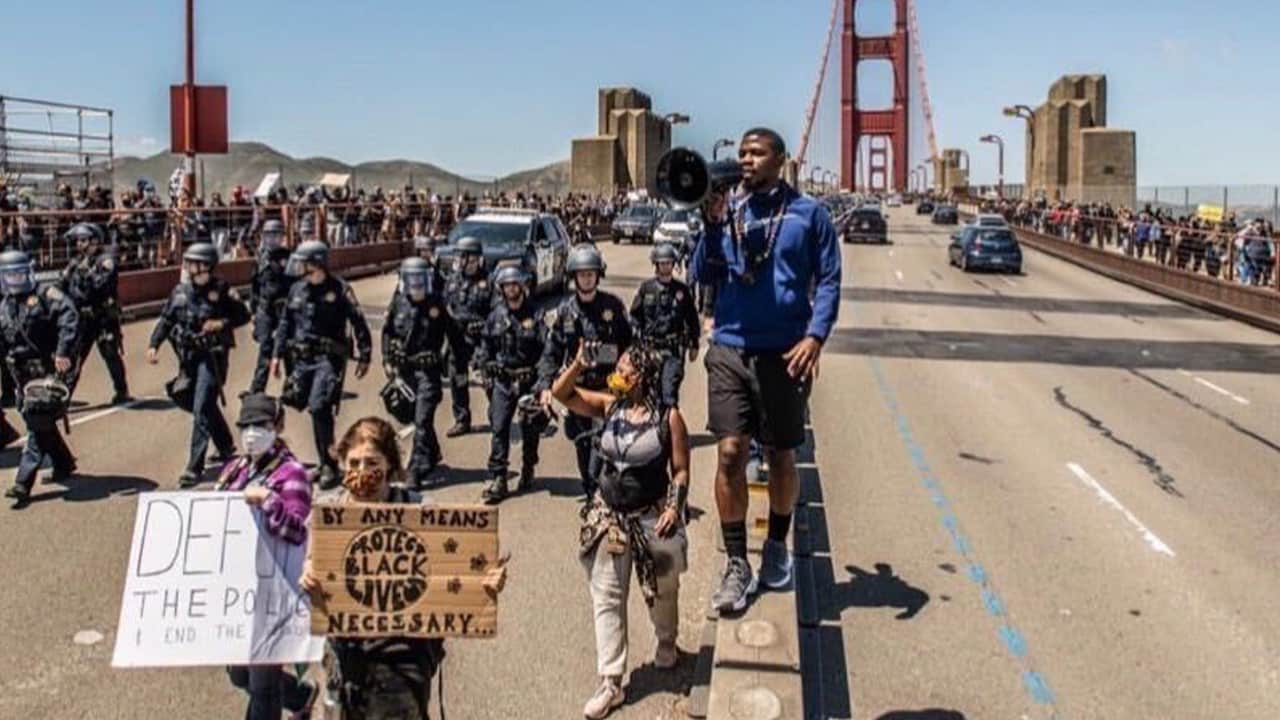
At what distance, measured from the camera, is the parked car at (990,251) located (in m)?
38.2

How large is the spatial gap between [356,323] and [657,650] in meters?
4.77

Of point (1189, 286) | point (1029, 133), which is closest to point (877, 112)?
point (1029, 133)

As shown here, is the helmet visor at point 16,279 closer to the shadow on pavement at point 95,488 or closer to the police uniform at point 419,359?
the shadow on pavement at point 95,488

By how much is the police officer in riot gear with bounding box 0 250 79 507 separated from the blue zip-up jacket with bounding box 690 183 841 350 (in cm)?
608

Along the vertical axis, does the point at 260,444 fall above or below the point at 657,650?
above

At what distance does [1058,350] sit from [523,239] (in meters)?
9.74

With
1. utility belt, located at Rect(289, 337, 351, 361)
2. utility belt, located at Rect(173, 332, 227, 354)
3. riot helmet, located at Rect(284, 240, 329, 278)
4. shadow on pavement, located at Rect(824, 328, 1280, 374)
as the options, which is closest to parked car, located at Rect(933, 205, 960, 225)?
shadow on pavement, located at Rect(824, 328, 1280, 374)

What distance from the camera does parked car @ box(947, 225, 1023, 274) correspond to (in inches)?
1505

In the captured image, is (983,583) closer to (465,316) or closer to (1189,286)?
(465,316)

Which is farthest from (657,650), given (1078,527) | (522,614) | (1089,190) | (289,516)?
(1089,190)

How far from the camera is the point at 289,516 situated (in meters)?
4.52

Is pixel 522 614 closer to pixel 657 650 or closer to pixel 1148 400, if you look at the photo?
pixel 657 650

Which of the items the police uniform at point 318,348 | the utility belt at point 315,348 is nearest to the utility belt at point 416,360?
the police uniform at point 318,348

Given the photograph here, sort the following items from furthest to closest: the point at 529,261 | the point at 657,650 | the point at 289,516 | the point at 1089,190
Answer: the point at 1089,190 → the point at 529,261 → the point at 657,650 → the point at 289,516
